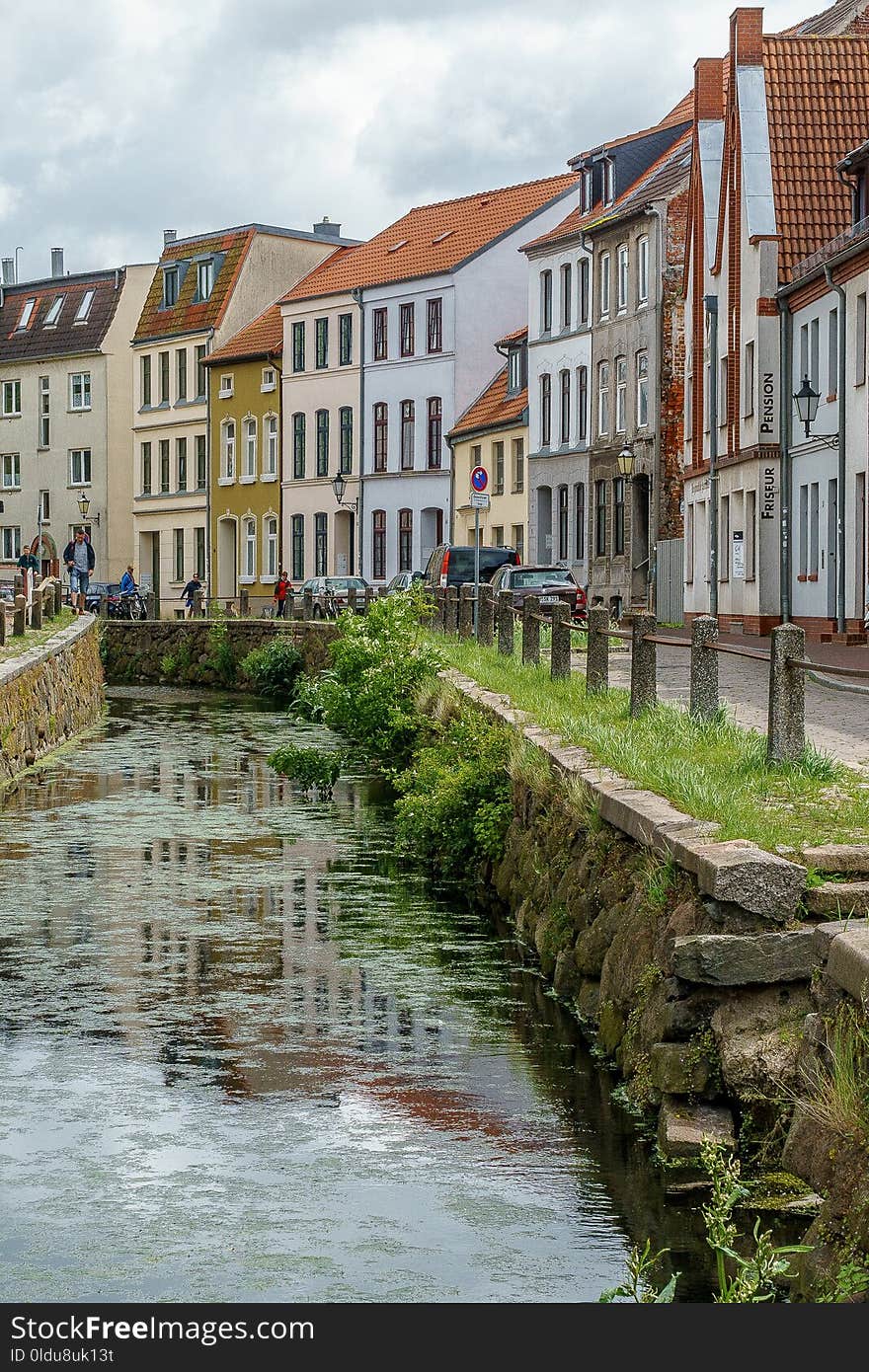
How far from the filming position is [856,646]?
3206cm

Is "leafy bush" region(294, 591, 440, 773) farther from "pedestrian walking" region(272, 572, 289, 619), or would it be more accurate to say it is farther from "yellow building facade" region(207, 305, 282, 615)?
"yellow building facade" region(207, 305, 282, 615)

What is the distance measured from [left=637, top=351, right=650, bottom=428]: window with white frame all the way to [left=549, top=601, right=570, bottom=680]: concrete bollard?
36.3 m

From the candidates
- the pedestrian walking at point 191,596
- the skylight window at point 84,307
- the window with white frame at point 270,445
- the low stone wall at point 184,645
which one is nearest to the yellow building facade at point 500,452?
Answer: the pedestrian walking at point 191,596

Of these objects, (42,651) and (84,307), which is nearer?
(42,651)

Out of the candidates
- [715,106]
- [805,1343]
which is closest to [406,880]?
[805,1343]

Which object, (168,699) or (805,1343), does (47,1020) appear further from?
(168,699)

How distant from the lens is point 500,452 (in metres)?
63.8

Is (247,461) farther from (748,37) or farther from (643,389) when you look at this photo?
(748,37)

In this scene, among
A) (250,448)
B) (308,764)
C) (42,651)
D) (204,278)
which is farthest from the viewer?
(204,278)

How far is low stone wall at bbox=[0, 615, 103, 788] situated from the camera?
24.9m

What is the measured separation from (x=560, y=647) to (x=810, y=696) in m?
2.41

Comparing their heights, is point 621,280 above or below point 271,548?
above

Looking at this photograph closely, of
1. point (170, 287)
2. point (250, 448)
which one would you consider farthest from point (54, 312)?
point (250, 448)

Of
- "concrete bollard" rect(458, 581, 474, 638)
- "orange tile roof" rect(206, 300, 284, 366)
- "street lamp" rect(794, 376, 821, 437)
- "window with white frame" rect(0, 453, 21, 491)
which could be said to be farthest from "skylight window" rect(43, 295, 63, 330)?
"concrete bollard" rect(458, 581, 474, 638)
